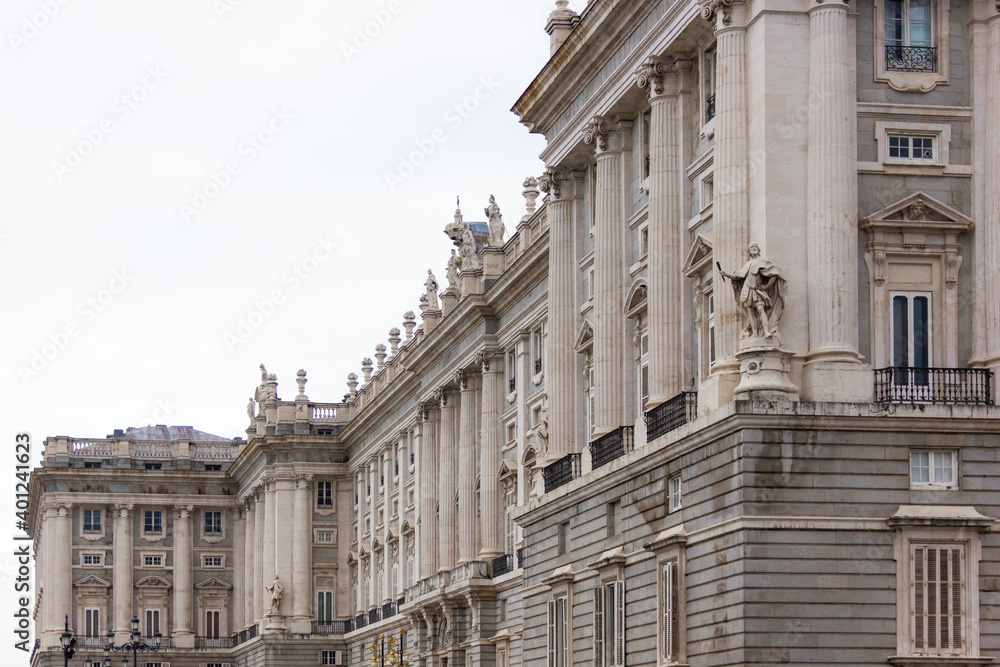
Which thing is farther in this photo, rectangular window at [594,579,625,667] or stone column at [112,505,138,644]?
stone column at [112,505,138,644]

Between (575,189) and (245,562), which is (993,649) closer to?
(575,189)

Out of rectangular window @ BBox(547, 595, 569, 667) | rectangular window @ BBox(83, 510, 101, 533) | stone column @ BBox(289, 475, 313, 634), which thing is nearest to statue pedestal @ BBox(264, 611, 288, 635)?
stone column @ BBox(289, 475, 313, 634)

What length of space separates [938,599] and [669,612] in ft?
20.9

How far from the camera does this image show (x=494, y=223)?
82.8 meters

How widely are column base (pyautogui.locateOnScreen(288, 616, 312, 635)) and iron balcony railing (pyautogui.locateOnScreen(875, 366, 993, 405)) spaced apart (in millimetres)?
77064

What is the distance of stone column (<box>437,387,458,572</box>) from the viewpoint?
85.0 metres

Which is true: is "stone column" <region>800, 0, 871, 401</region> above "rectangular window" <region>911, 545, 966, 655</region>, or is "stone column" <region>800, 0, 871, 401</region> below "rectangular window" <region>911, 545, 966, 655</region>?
above

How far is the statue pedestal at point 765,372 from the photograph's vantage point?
124 feet

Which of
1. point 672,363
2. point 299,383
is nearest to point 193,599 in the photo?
point 299,383

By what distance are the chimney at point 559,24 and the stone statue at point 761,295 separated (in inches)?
677

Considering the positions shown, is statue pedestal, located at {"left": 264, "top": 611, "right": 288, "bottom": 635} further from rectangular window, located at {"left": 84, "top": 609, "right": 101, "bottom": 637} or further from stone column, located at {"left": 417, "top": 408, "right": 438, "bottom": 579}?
stone column, located at {"left": 417, "top": 408, "right": 438, "bottom": 579}

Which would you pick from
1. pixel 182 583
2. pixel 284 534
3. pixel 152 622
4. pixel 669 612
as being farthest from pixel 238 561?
pixel 669 612

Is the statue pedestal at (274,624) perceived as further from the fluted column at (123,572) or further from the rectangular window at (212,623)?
the fluted column at (123,572)

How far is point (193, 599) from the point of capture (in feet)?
427
